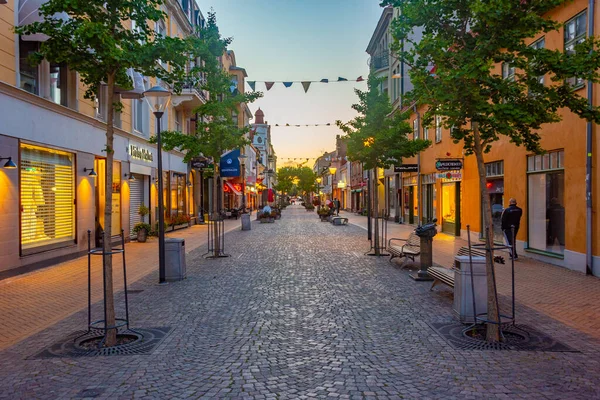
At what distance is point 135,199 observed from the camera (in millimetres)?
21312

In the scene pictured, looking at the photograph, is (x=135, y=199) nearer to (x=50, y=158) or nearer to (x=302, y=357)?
(x=50, y=158)

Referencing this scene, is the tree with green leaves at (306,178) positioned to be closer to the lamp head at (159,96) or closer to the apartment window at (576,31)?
the apartment window at (576,31)

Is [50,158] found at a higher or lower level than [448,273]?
higher

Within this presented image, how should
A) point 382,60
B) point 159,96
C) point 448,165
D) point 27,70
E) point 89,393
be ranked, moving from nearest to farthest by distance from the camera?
point 89,393
point 159,96
point 27,70
point 448,165
point 382,60

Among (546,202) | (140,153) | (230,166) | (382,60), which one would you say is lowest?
(546,202)

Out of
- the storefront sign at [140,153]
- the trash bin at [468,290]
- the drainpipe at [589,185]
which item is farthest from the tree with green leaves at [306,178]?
the trash bin at [468,290]

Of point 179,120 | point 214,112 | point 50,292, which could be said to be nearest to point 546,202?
point 214,112

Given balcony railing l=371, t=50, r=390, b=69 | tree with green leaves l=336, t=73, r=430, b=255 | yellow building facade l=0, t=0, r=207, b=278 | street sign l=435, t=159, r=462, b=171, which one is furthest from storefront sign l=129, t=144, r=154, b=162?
balcony railing l=371, t=50, r=390, b=69

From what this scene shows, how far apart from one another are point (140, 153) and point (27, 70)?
8.87m

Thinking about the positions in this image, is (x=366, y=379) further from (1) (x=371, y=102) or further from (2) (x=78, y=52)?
(1) (x=371, y=102)

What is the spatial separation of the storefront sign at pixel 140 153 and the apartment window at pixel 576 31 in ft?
50.6

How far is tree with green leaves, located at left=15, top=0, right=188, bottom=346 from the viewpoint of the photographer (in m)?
6.27

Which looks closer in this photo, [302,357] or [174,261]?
[302,357]

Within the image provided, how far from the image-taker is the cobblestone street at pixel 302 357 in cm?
475
